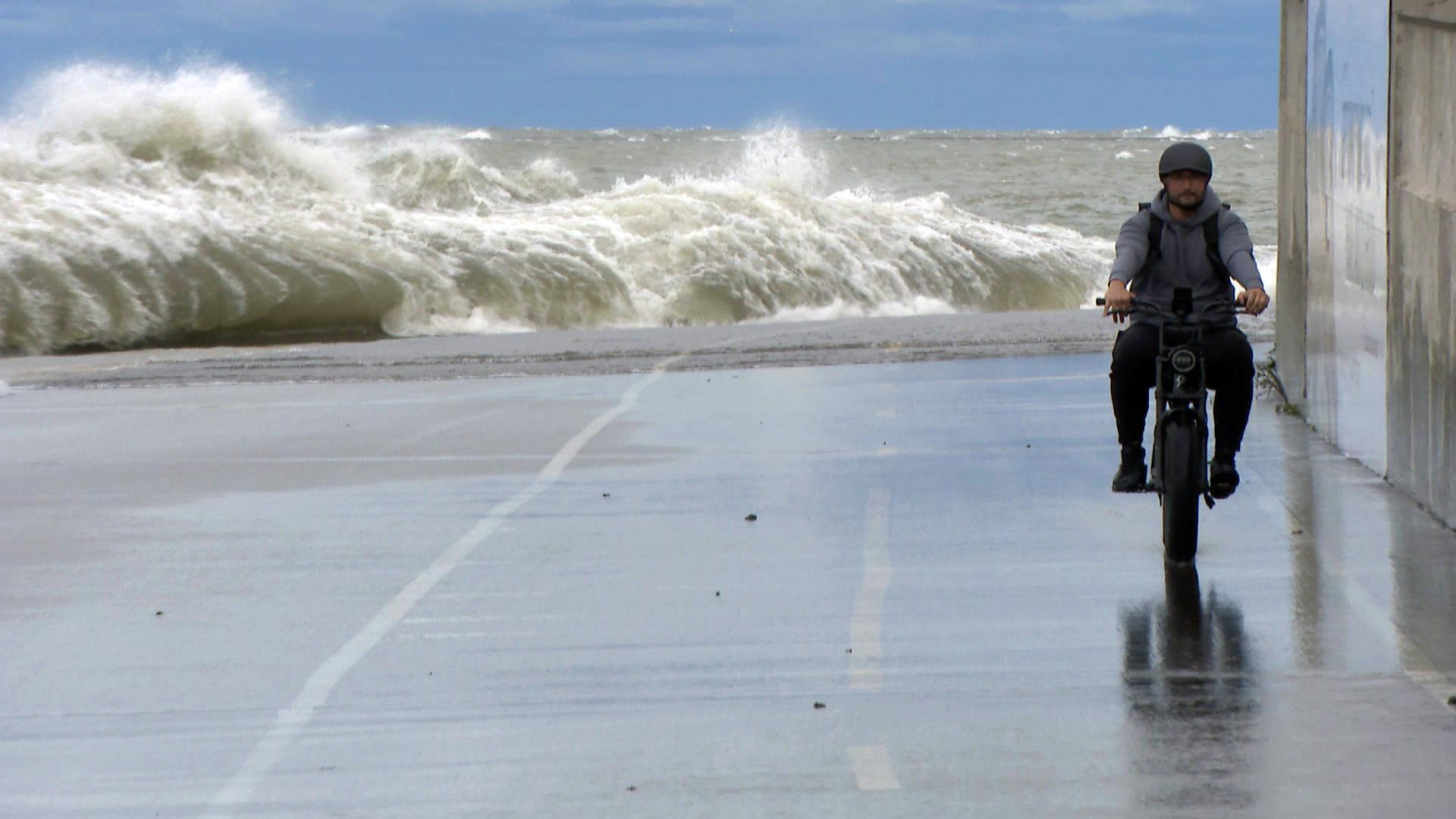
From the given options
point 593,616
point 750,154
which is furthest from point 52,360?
point 750,154

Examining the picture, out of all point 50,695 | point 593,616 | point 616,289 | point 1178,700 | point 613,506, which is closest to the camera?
point 1178,700

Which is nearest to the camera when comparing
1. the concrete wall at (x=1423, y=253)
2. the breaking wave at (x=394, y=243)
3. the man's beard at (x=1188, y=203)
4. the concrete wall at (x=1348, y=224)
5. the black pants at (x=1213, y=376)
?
the man's beard at (x=1188, y=203)

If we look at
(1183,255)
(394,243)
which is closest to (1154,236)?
(1183,255)

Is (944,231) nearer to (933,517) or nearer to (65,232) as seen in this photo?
(65,232)

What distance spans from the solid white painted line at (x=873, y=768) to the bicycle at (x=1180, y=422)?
10.4 feet

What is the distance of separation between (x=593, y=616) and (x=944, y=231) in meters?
35.4

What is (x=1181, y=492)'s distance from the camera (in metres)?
8.64

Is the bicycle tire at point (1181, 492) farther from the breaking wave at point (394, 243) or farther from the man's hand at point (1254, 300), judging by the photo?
the breaking wave at point (394, 243)

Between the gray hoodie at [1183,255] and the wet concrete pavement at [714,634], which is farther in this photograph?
the gray hoodie at [1183,255]

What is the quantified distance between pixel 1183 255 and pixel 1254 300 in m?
0.37

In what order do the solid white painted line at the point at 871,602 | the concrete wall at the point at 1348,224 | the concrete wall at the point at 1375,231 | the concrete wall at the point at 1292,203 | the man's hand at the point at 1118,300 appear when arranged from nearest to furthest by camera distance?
the solid white painted line at the point at 871,602 → the man's hand at the point at 1118,300 → the concrete wall at the point at 1375,231 → the concrete wall at the point at 1348,224 → the concrete wall at the point at 1292,203

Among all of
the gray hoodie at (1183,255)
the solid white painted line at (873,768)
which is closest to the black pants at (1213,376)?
the gray hoodie at (1183,255)

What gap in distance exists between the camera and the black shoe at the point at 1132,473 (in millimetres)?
9109

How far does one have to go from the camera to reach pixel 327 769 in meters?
5.67
